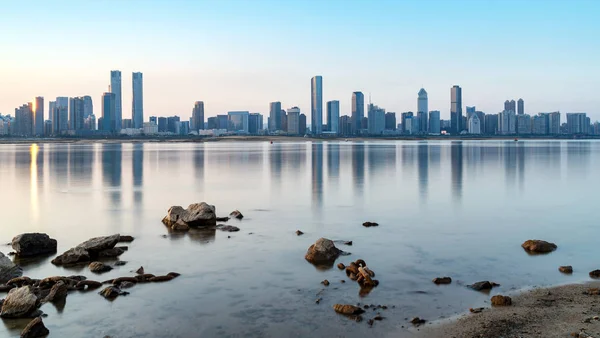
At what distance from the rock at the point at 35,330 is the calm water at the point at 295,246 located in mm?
444

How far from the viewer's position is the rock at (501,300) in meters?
14.9

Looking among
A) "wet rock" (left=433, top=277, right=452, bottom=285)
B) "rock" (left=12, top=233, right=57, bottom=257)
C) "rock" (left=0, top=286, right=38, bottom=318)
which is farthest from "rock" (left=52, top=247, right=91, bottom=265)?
"wet rock" (left=433, top=277, right=452, bottom=285)

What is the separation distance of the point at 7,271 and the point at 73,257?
2581mm

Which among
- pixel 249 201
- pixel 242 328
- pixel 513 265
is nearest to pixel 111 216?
pixel 249 201

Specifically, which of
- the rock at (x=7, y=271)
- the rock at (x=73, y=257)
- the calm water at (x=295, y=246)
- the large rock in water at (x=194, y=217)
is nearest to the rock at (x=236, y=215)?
the calm water at (x=295, y=246)

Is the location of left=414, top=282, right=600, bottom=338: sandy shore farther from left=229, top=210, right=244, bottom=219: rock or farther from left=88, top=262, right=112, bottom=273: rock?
left=229, top=210, right=244, bottom=219: rock

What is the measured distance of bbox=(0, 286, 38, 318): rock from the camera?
14.2 metres

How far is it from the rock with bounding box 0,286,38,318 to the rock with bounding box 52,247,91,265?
5.34m

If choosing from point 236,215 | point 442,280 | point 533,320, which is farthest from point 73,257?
point 533,320

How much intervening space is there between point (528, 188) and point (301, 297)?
36.6 metres

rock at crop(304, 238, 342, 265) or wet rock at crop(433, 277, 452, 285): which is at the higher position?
rock at crop(304, 238, 342, 265)

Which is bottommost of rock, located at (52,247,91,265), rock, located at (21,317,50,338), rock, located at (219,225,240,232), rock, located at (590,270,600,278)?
rock, located at (21,317,50,338)

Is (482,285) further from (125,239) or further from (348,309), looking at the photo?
(125,239)

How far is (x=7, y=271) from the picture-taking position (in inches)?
709
